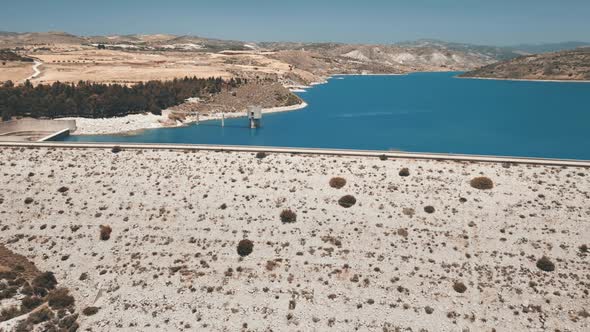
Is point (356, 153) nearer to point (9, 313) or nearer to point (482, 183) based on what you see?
point (482, 183)

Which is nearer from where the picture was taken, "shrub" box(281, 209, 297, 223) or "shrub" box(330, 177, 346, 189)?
"shrub" box(281, 209, 297, 223)

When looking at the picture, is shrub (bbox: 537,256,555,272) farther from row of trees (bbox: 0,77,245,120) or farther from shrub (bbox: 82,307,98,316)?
row of trees (bbox: 0,77,245,120)

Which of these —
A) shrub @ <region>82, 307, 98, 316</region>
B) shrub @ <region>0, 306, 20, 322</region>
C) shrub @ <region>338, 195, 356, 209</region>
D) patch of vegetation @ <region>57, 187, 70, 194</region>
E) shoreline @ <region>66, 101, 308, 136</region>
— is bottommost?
shrub @ <region>82, 307, 98, 316</region>

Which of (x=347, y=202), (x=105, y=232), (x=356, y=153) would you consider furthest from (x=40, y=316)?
(x=356, y=153)

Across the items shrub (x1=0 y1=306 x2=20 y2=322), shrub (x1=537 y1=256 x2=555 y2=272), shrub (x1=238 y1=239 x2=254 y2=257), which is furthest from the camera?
shrub (x1=238 y1=239 x2=254 y2=257)

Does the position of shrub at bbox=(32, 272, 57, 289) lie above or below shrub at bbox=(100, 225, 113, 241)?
below

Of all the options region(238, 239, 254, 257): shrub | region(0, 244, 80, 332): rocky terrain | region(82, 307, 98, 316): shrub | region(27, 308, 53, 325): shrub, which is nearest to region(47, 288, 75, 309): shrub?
region(0, 244, 80, 332): rocky terrain

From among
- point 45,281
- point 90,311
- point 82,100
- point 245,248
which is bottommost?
point 90,311

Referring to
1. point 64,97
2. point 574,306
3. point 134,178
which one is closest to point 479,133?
point 574,306
